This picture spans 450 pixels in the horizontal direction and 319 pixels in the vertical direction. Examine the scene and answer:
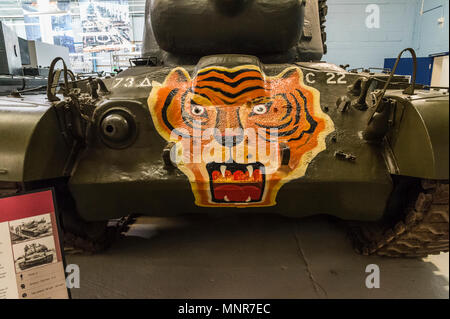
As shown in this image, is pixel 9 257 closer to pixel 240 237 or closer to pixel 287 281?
pixel 287 281

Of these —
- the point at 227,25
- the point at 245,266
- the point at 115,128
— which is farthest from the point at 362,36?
the point at 115,128

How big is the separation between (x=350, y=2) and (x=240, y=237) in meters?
5.51

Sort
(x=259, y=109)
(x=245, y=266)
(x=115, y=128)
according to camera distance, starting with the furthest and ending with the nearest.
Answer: (x=245, y=266)
(x=259, y=109)
(x=115, y=128)

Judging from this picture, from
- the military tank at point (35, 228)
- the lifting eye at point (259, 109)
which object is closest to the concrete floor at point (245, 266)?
the military tank at point (35, 228)

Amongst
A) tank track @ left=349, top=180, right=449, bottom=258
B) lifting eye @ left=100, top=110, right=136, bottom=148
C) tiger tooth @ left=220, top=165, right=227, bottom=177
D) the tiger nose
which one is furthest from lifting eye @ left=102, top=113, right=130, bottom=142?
tank track @ left=349, top=180, right=449, bottom=258

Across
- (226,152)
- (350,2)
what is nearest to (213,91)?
(226,152)

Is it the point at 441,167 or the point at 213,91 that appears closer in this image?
the point at 441,167

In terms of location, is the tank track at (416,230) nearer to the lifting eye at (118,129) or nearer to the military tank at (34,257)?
the lifting eye at (118,129)

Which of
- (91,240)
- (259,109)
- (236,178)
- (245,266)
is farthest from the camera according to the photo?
(91,240)

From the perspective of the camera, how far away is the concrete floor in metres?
2.59

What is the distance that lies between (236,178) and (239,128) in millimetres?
406

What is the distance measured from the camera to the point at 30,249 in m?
1.91

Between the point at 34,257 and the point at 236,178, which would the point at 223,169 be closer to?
the point at 236,178
